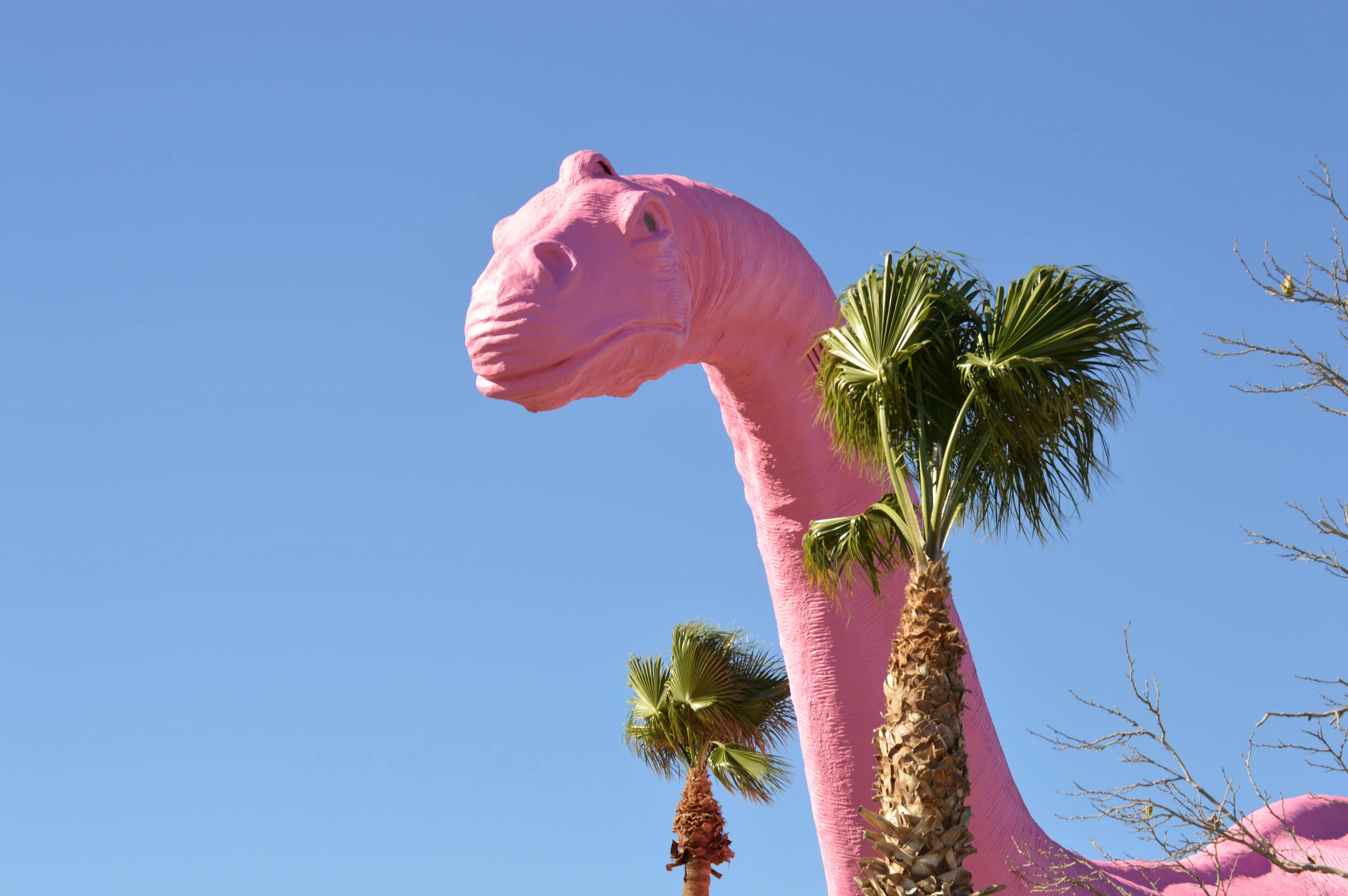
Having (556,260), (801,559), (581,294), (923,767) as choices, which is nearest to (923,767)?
(923,767)

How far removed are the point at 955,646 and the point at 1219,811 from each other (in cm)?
128

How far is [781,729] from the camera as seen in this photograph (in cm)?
1276

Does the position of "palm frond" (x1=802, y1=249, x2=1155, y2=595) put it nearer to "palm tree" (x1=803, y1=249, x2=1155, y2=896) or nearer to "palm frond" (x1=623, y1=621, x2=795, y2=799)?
"palm tree" (x1=803, y1=249, x2=1155, y2=896)

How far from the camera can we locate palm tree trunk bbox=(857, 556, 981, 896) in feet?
19.6

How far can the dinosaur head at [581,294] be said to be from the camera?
6367 millimetres

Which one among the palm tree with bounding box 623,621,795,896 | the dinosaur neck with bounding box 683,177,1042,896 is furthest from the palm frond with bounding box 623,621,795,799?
the dinosaur neck with bounding box 683,177,1042,896

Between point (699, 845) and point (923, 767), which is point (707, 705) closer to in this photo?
point (699, 845)

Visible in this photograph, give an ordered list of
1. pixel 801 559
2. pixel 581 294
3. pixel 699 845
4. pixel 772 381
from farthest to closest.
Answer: pixel 699 845, pixel 801 559, pixel 772 381, pixel 581 294

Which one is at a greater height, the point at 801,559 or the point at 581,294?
the point at 581,294

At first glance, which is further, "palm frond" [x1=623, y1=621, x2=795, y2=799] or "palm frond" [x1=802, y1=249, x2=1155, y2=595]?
"palm frond" [x1=623, y1=621, x2=795, y2=799]

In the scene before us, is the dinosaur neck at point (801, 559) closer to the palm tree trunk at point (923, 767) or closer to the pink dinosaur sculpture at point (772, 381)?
the pink dinosaur sculpture at point (772, 381)

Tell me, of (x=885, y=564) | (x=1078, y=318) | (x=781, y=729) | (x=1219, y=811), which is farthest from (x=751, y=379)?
(x=781, y=729)

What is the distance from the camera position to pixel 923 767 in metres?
6.05

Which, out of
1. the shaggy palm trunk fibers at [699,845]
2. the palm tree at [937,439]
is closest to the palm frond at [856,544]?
the palm tree at [937,439]
